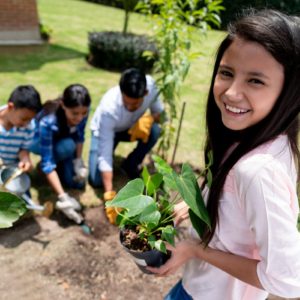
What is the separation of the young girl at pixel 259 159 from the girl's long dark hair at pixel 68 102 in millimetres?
1520

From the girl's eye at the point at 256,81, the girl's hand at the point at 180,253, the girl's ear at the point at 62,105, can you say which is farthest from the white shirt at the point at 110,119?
the girl's eye at the point at 256,81

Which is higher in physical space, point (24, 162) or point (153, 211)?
point (153, 211)

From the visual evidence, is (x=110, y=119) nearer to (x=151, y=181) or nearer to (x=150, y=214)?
(x=151, y=181)

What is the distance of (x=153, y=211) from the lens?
91 cm

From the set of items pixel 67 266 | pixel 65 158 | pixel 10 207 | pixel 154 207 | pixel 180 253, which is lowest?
pixel 67 266

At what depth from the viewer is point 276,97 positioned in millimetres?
816

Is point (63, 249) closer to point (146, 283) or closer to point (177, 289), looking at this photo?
point (146, 283)

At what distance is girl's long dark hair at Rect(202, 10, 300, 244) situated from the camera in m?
0.78

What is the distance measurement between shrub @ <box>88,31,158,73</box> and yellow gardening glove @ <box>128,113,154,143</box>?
11.8 feet

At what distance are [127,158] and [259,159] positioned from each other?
2356 millimetres

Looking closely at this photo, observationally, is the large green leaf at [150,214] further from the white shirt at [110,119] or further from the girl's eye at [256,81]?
the white shirt at [110,119]

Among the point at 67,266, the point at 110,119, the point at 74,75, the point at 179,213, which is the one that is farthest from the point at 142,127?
the point at 74,75

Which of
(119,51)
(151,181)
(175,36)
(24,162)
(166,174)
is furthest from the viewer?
(119,51)

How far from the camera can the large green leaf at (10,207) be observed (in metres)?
0.66
